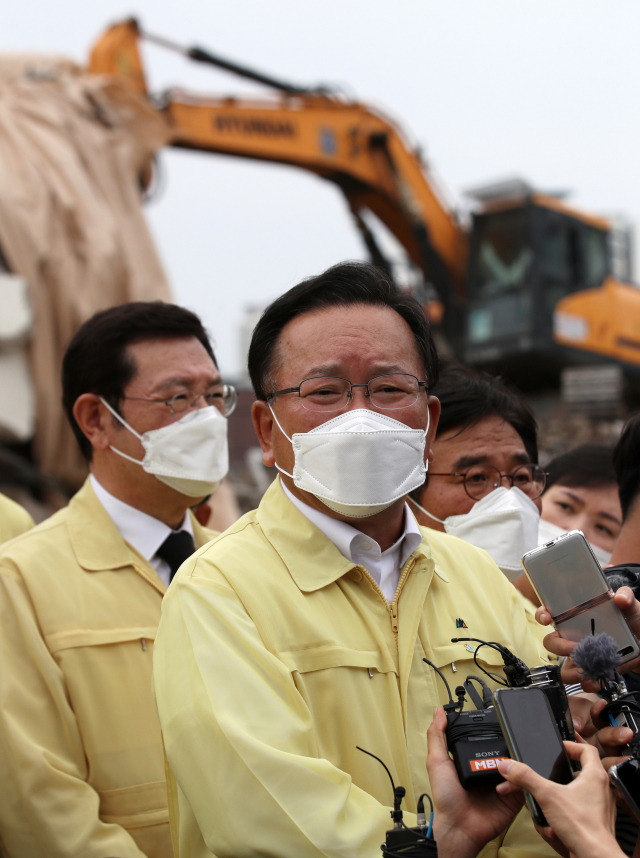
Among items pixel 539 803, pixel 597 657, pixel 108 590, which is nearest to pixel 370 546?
pixel 597 657

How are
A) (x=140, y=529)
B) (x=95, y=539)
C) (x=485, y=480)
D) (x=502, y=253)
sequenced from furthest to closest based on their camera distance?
(x=502, y=253), (x=485, y=480), (x=140, y=529), (x=95, y=539)

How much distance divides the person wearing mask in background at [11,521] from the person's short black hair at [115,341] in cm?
41

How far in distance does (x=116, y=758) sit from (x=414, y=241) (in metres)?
13.7

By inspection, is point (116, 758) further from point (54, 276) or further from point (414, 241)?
point (414, 241)

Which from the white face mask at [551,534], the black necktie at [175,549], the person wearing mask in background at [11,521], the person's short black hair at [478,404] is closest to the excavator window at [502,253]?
the white face mask at [551,534]

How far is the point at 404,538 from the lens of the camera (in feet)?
6.76

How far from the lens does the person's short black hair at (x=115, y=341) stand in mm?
3146

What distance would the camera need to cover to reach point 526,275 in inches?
565

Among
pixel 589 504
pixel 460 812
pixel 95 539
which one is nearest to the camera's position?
pixel 460 812

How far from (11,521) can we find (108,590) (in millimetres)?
862

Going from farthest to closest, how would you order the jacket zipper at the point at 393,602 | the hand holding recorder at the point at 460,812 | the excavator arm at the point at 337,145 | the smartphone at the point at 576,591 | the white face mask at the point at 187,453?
1. the excavator arm at the point at 337,145
2. the white face mask at the point at 187,453
3. the jacket zipper at the point at 393,602
4. the smartphone at the point at 576,591
5. the hand holding recorder at the point at 460,812

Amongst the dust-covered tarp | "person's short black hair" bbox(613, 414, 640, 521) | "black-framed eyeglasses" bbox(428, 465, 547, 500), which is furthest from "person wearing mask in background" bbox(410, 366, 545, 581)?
the dust-covered tarp

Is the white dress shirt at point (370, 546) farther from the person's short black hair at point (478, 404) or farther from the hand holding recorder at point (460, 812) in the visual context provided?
the person's short black hair at point (478, 404)

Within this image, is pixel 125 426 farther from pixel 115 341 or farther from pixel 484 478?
pixel 484 478
